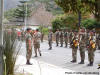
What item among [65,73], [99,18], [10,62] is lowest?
[65,73]

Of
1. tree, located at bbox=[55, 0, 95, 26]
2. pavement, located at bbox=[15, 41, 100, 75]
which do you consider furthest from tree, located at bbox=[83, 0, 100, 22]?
pavement, located at bbox=[15, 41, 100, 75]

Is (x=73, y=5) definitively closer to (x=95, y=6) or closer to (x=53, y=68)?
(x=95, y=6)

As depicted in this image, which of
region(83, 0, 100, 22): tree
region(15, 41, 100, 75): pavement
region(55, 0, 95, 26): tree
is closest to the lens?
region(83, 0, 100, 22): tree

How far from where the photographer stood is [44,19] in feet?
195

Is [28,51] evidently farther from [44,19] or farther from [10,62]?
[44,19]

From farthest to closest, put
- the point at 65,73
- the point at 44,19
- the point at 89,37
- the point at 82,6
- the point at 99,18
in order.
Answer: the point at 44,19 → the point at 89,37 → the point at 65,73 → the point at 82,6 → the point at 99,18

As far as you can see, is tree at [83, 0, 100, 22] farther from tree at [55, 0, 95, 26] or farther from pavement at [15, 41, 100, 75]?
pavement at [15, 41, 100, 75]

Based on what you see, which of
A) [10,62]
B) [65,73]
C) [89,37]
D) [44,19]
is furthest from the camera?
[44,19]

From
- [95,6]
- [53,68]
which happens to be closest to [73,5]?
[95,6]

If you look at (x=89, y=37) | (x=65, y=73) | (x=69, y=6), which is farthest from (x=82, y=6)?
(x=89, y=37)

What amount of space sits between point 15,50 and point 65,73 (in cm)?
237

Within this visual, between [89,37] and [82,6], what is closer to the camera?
[82,6]

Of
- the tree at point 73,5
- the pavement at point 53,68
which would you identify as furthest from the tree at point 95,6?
the pavement at point 53,68

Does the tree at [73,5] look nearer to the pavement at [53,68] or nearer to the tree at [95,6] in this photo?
the tree at [95,6]
